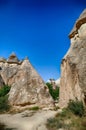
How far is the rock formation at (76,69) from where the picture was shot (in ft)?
43.1

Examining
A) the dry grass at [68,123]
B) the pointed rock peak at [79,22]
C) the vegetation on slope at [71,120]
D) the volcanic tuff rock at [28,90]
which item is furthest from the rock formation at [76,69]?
the volcanic tuff rock at [28,90]

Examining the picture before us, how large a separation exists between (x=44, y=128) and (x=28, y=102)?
8.69 meters

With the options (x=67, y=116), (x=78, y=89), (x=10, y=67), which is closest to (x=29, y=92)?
(x=78, y=89)

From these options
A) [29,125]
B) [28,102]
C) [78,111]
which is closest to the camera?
[29,125]

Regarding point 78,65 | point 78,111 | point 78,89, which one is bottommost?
point 78,111

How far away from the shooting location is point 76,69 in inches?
546

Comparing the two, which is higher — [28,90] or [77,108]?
[28,90]

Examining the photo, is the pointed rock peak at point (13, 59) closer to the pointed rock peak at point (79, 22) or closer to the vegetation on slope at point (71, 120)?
the pointed rock peak at point (79, 22)

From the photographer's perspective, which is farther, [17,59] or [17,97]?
[17,59]

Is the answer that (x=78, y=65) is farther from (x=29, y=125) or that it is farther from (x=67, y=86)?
(x=29, y=125)

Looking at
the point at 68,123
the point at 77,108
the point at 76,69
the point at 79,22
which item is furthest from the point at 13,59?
the point at 68,123

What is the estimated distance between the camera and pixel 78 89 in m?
14.0

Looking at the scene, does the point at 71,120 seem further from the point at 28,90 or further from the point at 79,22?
the point at 28,90

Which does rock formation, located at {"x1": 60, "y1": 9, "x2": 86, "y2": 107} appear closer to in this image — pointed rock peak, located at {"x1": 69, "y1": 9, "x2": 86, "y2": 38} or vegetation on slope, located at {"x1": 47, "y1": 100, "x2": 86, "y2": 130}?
pointed rock peak, located at {"x1": 69, "y1": 9, "x2": 86, "y2": 38}
